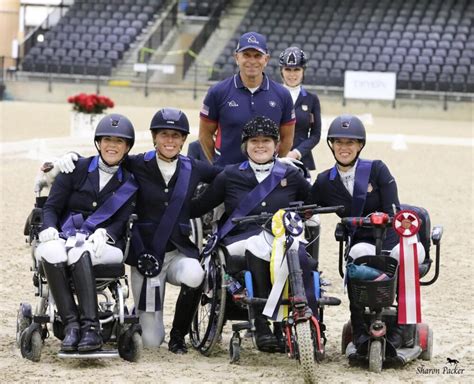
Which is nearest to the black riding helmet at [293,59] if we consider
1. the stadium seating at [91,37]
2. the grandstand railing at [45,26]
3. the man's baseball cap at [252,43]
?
the man's baseball cap at [252,43]

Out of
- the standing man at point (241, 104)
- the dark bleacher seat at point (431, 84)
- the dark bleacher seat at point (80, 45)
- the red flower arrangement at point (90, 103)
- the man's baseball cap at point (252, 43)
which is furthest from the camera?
the dark bleacher seat at point (80, 45)

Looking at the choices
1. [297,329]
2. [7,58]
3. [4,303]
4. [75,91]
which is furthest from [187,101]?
[297,329]

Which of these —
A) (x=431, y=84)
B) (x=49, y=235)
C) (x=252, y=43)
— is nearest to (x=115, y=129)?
(x=49, y=235)

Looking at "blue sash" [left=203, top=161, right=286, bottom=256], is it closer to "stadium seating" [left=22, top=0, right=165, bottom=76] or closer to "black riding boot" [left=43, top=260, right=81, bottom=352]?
"black riding boot" [left=43, top=260, right=81, bottom=352]

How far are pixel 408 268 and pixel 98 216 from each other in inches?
65.7

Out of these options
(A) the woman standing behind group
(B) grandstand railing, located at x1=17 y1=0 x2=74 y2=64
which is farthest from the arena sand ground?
(B) grandstand railing, located at x1=17 y1=0 x2=74 y2=64

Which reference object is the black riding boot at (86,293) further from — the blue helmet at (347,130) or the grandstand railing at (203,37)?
the grandstand railing at (203,37)

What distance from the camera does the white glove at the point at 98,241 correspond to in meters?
5.74

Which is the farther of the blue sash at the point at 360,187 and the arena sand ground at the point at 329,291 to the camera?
the blue sash at the point at 360,187

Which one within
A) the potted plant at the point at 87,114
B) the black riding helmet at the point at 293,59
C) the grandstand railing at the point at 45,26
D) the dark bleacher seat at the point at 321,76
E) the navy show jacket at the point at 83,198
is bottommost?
the navy show jacket at the point at 83,198

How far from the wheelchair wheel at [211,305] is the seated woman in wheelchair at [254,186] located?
0.42ft

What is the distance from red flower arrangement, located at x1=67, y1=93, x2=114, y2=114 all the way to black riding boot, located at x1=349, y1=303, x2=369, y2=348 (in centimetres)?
1461

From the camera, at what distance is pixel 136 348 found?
582cm

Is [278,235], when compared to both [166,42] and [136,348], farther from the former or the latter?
[166,42]
